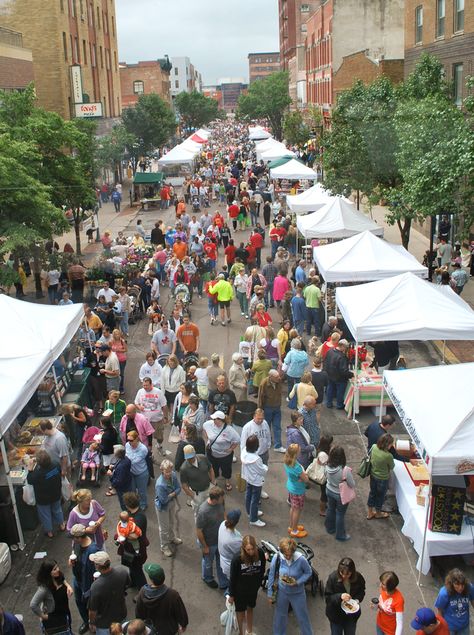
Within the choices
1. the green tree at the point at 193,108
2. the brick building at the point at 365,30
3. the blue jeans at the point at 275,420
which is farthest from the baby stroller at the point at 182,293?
the green tree at the point at 193,108

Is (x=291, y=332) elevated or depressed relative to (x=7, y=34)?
depressed

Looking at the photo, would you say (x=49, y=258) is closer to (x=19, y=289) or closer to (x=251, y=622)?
(x=19, y=289)

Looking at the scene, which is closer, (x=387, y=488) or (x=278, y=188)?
(x=387, y=488)

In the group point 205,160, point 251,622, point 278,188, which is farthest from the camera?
point 205,160

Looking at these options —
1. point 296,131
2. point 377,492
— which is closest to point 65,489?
point 377,492

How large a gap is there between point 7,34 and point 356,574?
111ft

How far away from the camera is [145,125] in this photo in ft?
161

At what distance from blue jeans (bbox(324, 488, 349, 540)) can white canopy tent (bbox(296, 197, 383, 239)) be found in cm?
1119

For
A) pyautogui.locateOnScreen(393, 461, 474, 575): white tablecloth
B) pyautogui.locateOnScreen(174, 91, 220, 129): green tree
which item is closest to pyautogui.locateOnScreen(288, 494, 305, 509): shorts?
pyautogui.locateOnScreen(393, 461, 474, 575): white tablecloth

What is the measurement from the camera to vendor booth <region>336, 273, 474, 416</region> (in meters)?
11.2

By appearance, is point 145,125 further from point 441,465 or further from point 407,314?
point 441,465

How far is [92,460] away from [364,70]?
115 feet

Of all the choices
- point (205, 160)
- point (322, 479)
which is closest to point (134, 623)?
point (322, 479)

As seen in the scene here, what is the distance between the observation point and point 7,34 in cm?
3319
